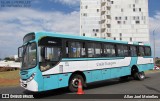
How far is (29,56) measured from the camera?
11.8m

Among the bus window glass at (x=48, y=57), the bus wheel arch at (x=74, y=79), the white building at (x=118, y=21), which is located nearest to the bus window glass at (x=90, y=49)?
the bus wheel arch at (x=74, y=79)

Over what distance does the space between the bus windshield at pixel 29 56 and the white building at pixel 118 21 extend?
186ft

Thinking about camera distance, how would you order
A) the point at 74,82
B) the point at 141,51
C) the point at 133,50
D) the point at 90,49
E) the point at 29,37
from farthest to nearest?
the point at 141,51, the point at 133,50, the point at 90,49, the point at 74,82, the point at 29,37

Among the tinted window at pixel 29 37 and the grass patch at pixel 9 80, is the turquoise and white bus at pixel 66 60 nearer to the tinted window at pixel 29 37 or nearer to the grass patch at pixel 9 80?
the tinted window at pixel 29 37

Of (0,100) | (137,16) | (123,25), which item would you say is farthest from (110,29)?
(0,100)

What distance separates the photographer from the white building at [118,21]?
6875 cm

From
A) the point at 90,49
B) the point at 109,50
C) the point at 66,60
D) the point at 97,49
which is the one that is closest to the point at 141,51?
the point at 109,50

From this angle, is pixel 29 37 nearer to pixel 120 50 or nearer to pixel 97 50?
pixel 97 50

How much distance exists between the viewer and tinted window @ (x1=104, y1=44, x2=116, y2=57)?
16.0 metres

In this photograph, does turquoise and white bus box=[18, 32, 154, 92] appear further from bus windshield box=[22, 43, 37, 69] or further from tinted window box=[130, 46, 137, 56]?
tinted window box=[130, 46, 137, 56]

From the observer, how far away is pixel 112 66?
16438mm

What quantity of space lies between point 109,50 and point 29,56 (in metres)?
6.60

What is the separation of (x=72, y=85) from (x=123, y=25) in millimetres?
58776

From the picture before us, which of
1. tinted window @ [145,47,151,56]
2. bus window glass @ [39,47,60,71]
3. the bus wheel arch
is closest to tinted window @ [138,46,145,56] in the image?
tinted window @ [145,47,151,56]
